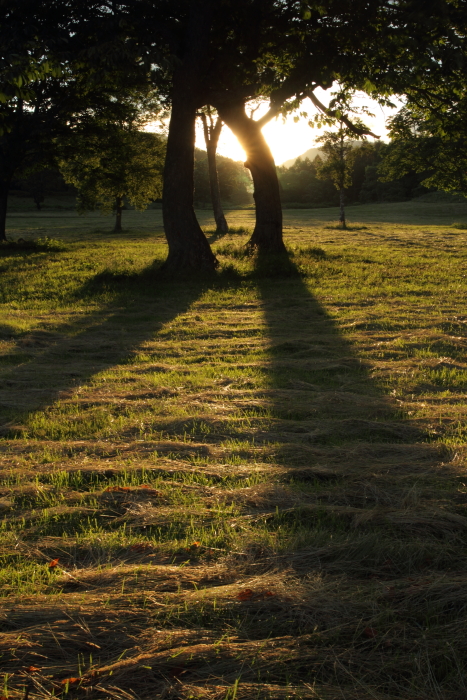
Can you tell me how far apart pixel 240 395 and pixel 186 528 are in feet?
8.48

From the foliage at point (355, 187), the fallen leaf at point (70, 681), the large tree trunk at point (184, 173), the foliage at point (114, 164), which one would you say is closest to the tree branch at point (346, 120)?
the large tree trunk at point (184, 173)

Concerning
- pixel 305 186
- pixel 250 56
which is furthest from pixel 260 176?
pixel 305 186

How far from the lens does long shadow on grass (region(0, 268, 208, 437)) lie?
5723mm

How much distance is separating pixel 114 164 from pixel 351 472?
82.1ft

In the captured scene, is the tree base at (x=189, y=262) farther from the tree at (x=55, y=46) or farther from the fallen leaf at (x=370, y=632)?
the fallen leaf at (x=370, y=632)

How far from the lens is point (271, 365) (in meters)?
6.75

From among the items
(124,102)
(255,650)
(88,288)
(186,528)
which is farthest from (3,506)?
(124,102)

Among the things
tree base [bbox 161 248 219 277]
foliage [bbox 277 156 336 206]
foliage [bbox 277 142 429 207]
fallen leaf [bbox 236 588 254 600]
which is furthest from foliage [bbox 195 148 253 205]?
fallen leaf [bbox 236 588 254 600]

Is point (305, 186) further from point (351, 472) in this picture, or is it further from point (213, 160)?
point (351, 472)

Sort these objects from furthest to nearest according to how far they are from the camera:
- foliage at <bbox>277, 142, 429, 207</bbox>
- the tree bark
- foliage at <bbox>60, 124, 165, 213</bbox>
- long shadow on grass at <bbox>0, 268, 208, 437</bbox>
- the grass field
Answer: foliage at <bbox>277, 142, 429, 207</bbox>
the tree bark
foliage at <bbox>60, 124, 165, 213</bbox>
long shadow on grass at <bbox>0, 268, 208, 437</bbox>
the grass field

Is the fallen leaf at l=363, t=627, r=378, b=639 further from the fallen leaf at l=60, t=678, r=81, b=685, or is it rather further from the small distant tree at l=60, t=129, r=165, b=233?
the small distant tree at l=60, t=129, r=165, b=233

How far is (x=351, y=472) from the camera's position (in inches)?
150

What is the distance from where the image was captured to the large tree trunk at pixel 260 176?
52.8ft

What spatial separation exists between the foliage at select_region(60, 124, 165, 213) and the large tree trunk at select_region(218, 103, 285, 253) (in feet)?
34.5
